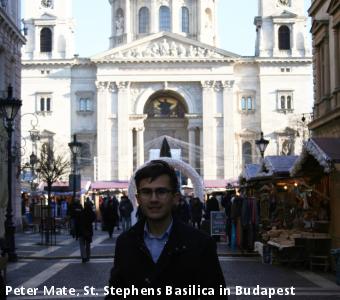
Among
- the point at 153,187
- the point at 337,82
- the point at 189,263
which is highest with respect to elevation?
the point at 337,82

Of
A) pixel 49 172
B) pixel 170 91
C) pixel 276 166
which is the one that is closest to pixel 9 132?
pixel 276 166

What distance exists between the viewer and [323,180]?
20.4 meters

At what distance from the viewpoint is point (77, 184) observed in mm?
31844

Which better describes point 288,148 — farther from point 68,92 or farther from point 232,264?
point 232,264

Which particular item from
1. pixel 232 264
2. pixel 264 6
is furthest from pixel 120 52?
pixel 232 264

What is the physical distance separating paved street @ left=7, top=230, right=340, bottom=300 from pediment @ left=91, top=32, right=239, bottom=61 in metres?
52.6

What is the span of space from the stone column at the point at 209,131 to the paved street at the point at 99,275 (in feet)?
164

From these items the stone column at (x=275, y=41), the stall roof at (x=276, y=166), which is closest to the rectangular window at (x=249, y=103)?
the stone column at (x=275, y=41)

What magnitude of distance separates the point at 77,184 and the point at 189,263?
2775 cm

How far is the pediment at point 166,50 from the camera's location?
74.8 m

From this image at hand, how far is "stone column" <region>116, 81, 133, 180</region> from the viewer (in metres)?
73.5

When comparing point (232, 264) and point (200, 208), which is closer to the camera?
point (232, 264)

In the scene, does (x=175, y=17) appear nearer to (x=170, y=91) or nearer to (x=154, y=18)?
(x=154, y=18)

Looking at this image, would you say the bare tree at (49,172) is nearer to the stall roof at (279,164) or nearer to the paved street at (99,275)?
the paved street at (99,275)
